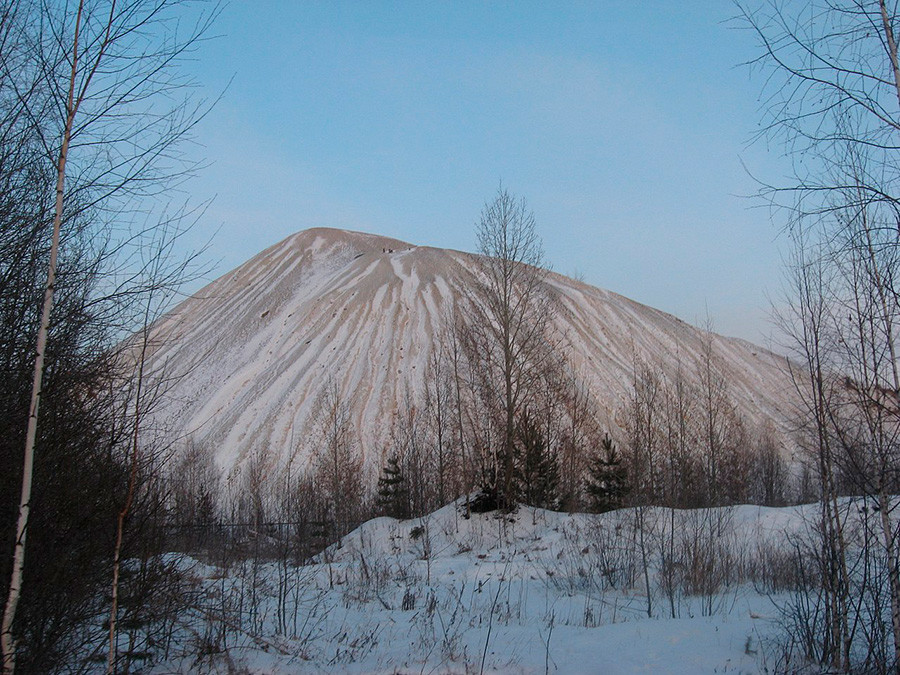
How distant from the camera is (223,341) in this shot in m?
66.3

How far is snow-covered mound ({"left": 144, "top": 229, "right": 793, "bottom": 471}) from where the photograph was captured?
1982 inches

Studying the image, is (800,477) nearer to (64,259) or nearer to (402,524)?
(402,524)

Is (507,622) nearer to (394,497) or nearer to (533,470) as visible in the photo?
(533,470)

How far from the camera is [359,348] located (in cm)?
5681

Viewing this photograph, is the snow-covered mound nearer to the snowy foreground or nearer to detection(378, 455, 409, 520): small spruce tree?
detection(378, 455, 409, 520): small spruce tree

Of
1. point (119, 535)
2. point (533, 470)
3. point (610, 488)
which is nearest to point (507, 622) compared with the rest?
point (119, 535)

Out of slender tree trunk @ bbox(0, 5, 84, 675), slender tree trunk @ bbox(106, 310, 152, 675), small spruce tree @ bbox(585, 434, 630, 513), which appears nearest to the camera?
slender tree trunk @ bbox(0, 5, 84, 675)

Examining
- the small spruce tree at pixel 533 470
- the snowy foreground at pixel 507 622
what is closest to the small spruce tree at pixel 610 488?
the small spruce tree at pixel 533 470

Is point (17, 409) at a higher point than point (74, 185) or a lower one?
lower

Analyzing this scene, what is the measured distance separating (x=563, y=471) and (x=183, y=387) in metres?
40.8

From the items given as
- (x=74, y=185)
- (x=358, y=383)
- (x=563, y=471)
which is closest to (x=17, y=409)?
(x=74, y=185)

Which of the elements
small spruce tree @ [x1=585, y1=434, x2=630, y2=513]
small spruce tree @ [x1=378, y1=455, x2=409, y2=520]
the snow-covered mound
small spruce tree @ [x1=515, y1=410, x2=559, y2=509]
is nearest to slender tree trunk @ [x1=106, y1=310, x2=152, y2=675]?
small spruce tree @ [x1=515, y1=410, x2=559, y2=509]

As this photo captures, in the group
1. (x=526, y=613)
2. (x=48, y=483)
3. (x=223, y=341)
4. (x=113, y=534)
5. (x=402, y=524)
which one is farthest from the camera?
(x=223, y=341)

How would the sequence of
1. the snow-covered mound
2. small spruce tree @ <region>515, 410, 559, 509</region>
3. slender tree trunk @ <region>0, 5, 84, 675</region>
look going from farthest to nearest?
the snow-covered mound
small spruce tree @ <region>515, 410, 559, 509</region>
slender tree trunk @ <region>0, 5, 84, 675</region>
